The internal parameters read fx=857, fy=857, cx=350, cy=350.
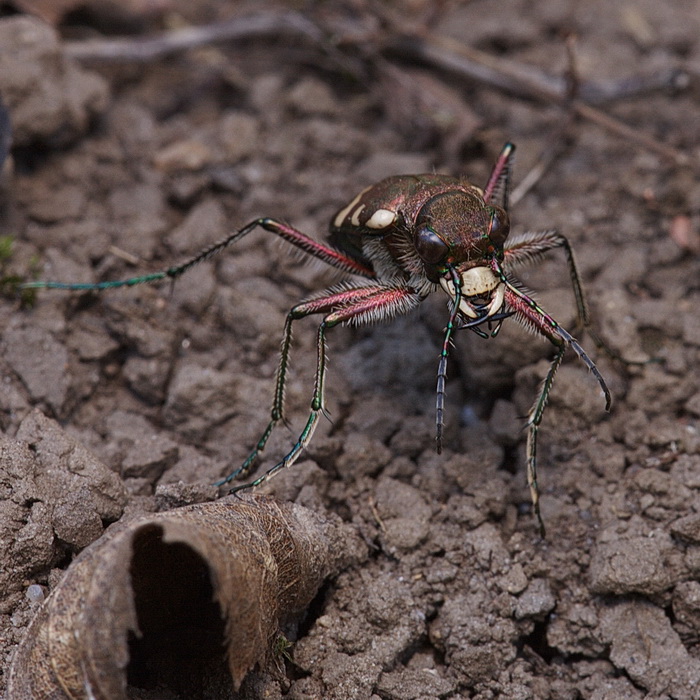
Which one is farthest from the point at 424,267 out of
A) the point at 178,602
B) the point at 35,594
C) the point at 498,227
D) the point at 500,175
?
the point at 35,594

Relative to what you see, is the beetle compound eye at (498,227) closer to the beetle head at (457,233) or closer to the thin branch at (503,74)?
the beetle head at (457,233)

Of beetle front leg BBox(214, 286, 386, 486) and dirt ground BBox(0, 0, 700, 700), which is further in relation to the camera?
beetle front leg BBox(214, 286, 386, 486)

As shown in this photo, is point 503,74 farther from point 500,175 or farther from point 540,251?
point 540,251

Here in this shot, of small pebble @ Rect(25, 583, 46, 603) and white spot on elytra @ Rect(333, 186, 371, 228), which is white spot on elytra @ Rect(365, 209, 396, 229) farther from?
small pebble @ Rect(25, 583, 46, 603)

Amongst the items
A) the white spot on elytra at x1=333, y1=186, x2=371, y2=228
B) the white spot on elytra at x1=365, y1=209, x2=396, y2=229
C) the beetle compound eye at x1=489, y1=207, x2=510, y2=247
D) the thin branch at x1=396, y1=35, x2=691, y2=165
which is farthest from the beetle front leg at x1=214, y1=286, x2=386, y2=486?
the thin branch at x1=396, y1=35, x2=691, y2=165

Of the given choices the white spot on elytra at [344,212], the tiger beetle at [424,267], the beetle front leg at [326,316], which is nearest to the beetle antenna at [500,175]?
the tiger beetle at [424,267]
